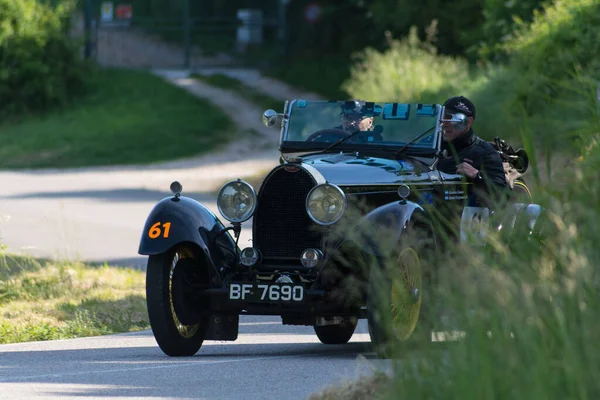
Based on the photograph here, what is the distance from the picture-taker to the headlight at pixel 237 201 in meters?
10.6

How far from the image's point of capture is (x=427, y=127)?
11680mm

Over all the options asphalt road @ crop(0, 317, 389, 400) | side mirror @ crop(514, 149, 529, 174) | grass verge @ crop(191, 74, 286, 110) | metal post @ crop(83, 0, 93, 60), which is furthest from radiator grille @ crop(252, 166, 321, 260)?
metal post @ crop(83, 0, 93, 60)

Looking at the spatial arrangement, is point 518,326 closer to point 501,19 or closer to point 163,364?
point 163,364

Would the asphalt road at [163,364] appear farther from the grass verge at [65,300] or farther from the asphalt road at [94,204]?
the grass verge at [65,300]

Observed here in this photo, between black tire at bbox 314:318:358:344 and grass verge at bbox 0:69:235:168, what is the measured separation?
26.4m

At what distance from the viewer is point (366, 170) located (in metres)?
10.7

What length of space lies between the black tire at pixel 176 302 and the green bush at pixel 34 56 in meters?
36.1

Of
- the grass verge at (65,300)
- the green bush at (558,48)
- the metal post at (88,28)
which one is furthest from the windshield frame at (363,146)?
the metal post at (88,28)

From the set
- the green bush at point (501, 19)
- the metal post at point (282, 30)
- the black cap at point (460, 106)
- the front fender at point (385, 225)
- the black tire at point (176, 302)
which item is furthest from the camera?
the metal post at point (282, 30)

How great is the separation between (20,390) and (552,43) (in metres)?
17.2

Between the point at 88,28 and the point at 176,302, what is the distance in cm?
4107

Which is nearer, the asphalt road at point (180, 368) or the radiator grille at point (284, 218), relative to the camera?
the asphalt road at point (180, 368)

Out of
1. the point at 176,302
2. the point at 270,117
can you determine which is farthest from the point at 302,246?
the point at 270,117

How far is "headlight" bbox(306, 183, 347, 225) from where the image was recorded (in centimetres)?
1021
